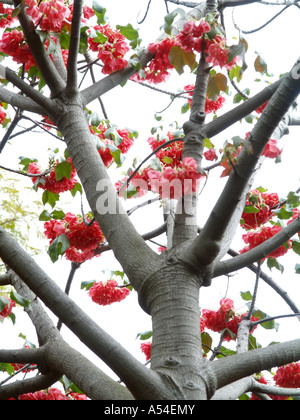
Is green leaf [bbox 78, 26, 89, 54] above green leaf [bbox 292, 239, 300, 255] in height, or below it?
above

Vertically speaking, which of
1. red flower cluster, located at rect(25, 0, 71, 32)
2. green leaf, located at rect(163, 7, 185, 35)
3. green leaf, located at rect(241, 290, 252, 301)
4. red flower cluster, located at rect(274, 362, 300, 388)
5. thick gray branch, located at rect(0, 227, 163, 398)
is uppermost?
green leaf, located at rect(163, 7, 185, 35)

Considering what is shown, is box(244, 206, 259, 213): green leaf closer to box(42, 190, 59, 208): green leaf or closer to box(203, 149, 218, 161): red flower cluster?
box(203, 149, 218, 161): red flower cluster

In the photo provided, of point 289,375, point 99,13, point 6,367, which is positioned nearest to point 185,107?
point 99,13

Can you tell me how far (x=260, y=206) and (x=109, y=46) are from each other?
111 centimetres

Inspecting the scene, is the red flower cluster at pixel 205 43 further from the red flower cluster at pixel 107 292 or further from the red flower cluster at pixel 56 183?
the red flower cluster at pixel 107 292

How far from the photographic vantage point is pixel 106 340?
1.29 metres

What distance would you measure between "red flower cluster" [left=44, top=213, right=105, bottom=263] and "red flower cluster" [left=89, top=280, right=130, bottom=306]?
52cm

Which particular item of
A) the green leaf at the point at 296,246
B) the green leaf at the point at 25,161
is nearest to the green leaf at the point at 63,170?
the green leaf at the point at 25,161

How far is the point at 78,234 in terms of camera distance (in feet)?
7.97

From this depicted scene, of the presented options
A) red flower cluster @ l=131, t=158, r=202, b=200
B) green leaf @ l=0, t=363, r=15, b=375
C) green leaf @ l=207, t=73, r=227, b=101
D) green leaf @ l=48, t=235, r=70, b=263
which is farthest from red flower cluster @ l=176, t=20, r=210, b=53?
green leaf @ l=0, t=363, r=15, b=375

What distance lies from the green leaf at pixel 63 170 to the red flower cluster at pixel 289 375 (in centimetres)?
149

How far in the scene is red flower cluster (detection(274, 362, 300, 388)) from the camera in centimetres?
251

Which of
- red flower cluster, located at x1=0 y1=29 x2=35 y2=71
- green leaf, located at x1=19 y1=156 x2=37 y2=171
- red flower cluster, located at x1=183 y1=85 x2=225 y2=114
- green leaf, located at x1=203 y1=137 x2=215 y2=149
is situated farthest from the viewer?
red flower cluster, located at x1=183 y1=85 x2=225 y2=114

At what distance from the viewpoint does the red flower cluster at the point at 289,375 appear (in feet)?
8.25
